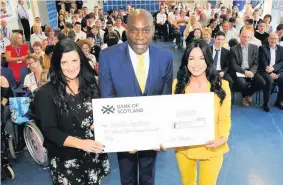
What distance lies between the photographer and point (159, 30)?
12.6 meters

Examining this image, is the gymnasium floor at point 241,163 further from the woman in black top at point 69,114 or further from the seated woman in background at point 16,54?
the seated woman in background at point 16,54

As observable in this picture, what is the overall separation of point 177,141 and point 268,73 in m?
3.91

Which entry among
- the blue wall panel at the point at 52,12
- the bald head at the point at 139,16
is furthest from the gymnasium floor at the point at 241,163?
the blue wall panel at the point at 52,12

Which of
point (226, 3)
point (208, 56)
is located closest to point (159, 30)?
point (226, 3)

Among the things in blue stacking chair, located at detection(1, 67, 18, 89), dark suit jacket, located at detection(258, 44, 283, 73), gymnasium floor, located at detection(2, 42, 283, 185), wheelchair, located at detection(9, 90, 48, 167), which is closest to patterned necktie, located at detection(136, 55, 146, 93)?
gymnasium floor, located at detection(2, 42, 283, 185)

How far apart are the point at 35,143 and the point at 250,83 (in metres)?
3.81

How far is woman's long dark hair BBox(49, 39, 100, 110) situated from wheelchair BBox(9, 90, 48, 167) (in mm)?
1824

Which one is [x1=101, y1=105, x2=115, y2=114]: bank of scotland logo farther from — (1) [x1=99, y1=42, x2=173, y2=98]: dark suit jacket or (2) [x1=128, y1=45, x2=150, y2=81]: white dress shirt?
(2) [x1=128, y1=45, x2=150, y2=81]: white dress shirt

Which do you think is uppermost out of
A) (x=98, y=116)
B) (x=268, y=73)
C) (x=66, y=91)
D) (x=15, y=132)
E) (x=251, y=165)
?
(x=66, y=91)

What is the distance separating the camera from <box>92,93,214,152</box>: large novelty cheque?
6.80 ft

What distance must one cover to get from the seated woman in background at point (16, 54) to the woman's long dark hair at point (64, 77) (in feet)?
15.4

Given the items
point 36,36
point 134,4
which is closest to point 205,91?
point 36,36

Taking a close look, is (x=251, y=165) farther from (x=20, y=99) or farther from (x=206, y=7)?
(x=206, y=7)

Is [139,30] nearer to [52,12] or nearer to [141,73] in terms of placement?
[141,73]
